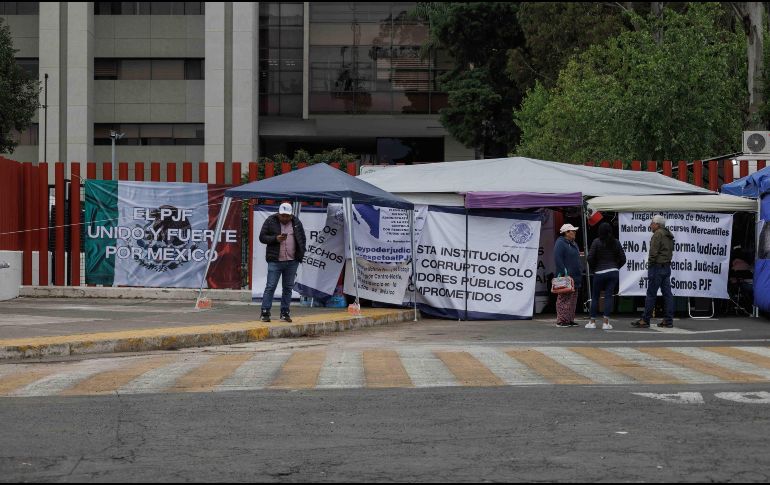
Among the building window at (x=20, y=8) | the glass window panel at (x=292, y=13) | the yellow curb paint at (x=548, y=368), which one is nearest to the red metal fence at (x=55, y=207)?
the yellow curb paint at (x=548, y=368)

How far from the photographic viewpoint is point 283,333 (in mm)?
15969

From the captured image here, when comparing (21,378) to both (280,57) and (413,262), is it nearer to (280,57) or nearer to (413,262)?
(413,262)

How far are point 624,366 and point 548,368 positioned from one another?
0.87 m

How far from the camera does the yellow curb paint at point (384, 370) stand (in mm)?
10273

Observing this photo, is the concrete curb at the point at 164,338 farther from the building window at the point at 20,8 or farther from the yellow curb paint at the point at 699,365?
the building window at the point at 20,8

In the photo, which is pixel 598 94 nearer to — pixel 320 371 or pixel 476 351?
pixel 476 351

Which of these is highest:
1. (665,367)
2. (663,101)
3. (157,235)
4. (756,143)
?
(663,101)

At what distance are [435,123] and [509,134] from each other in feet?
19.5

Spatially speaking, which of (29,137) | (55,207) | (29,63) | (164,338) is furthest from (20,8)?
(164,338)

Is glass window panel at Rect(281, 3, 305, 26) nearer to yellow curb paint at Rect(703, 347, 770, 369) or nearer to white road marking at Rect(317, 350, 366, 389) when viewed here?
white road marking at Rect(317, 350, 366, 389)

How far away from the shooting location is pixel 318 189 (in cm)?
1802

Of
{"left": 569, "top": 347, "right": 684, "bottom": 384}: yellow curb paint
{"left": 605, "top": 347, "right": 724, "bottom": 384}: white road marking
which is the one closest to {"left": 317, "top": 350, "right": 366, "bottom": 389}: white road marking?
{"left": 569, "top": 347, "right": 684, "bottom": 384}: yellow curb paint

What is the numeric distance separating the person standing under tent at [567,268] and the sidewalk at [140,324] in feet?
9.28

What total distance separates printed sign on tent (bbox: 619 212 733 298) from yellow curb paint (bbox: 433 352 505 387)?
7.62 meters
